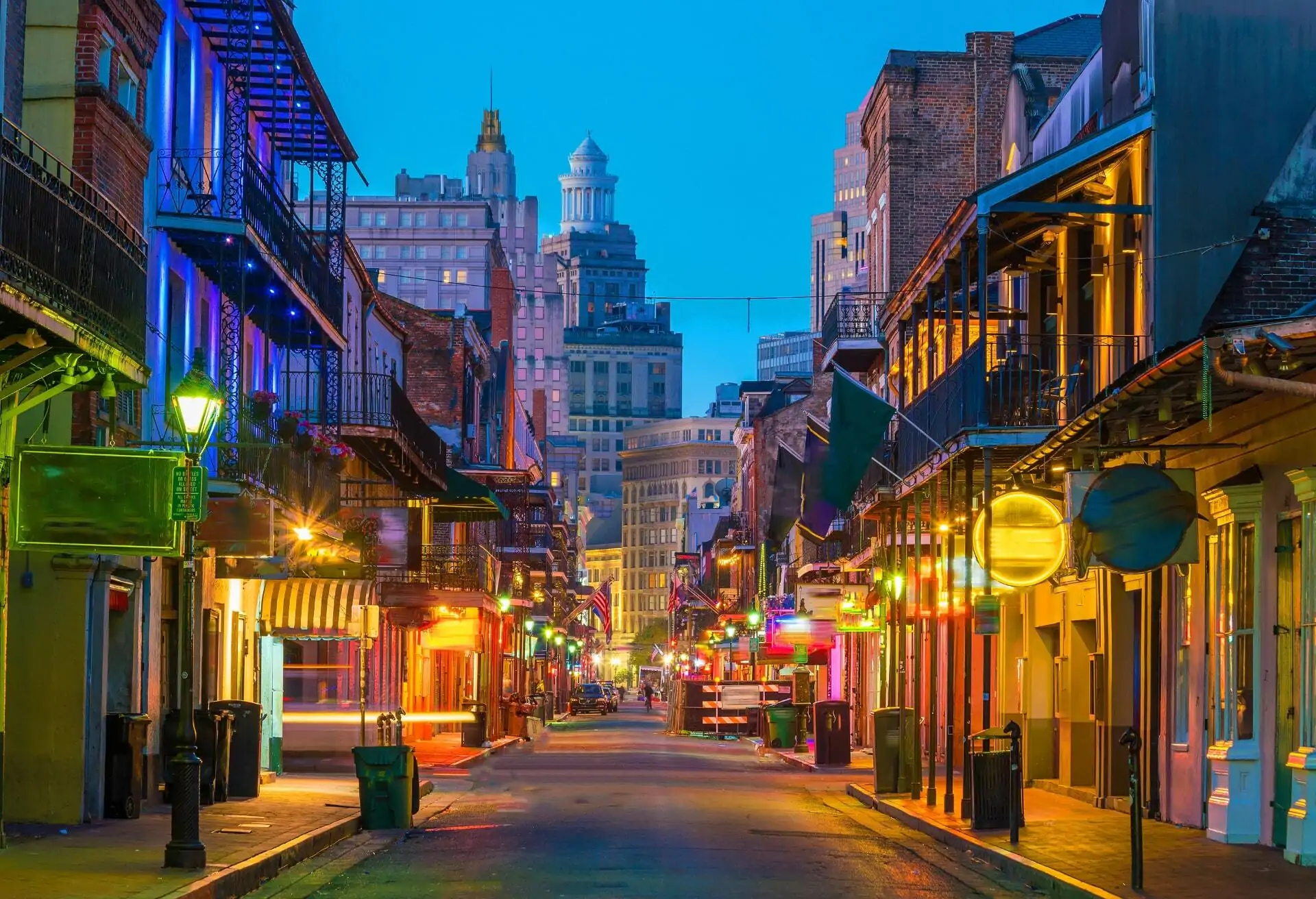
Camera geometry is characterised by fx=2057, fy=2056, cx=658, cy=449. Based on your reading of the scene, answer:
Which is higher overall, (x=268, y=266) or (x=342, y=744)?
(x=268, y=266)

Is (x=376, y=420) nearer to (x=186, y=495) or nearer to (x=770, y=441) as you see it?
(x=186, y=495)

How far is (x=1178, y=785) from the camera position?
20828 millimetres

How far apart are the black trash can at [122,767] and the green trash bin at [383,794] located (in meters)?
2.26

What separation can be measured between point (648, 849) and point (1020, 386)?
25.7ft

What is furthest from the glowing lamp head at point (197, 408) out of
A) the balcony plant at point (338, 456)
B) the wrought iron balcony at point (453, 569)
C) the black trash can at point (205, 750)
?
the wrought iron balcony at point (453, 569)

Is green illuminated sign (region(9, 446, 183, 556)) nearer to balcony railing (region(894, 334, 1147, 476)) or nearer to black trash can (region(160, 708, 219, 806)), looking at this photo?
black trash can (region(160, 708, 219, 806))

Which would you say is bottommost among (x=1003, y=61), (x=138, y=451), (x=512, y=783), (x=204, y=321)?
(x=512, y=783)

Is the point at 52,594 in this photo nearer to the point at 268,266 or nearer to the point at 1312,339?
the point at 268,266

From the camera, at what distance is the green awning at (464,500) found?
43000 millimetres

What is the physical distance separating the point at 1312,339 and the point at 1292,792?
540 cm

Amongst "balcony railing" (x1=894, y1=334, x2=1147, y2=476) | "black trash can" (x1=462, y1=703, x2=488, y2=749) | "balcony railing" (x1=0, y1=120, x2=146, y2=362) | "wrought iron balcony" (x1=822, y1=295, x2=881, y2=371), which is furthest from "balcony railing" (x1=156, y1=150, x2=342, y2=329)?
"black trash can" (x1=462, y1=703, x2=488, y2=749)

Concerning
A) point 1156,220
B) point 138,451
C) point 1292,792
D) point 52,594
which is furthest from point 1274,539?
point 52,594

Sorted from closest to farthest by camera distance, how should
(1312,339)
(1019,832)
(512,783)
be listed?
(1312,339), (1019,832), (512,783)

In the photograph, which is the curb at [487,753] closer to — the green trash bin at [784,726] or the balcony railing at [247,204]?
the green trash bin at [784,726]
